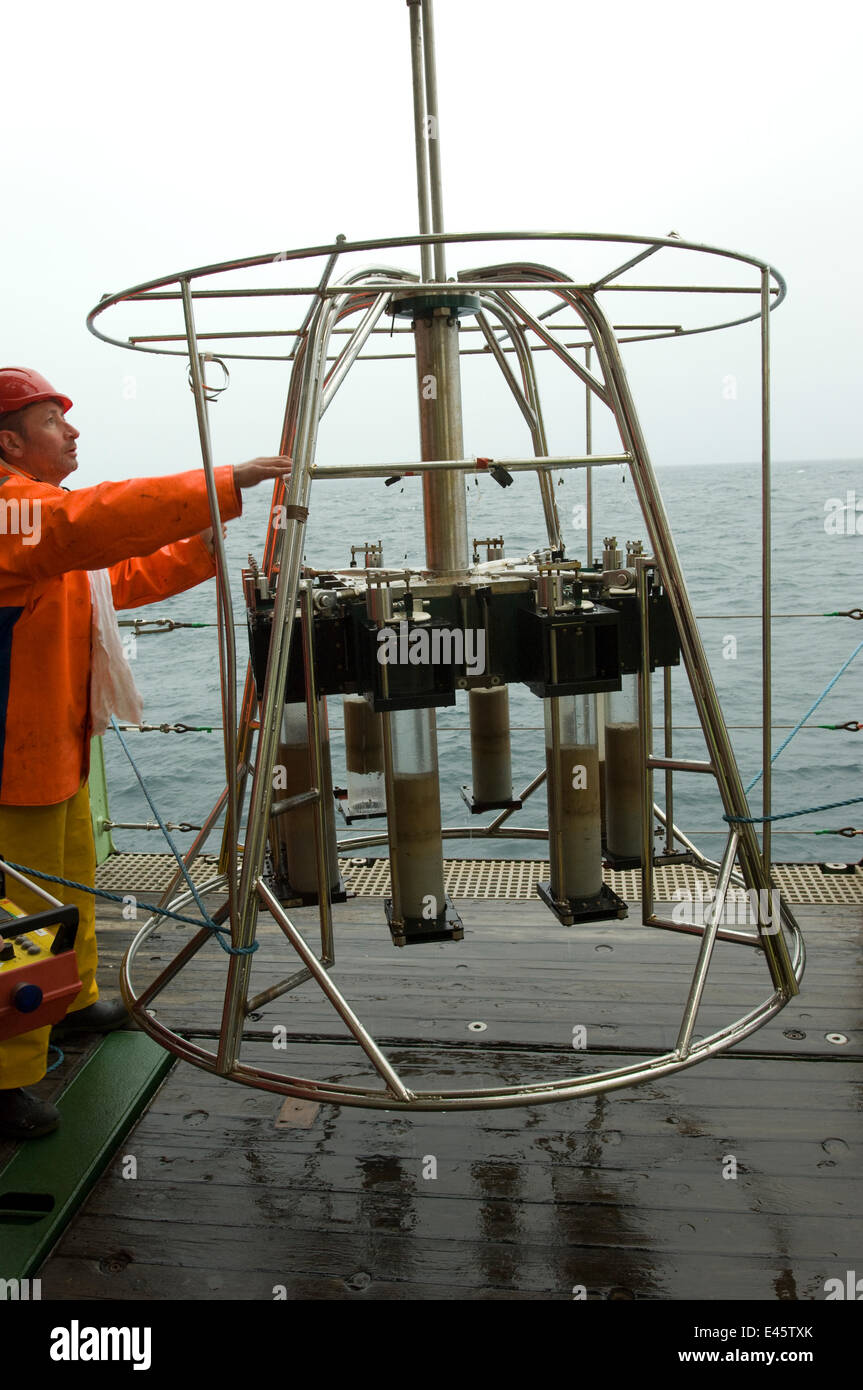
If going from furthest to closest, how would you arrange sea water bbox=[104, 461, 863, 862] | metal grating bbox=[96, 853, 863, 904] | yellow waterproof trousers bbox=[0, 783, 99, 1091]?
sea water bbox=[104, 461, 863, 862] → metal grating bbox=[96, 853, 863, 904] → yellow waterproof trousers bbox=[0, 783, 99, 1091]

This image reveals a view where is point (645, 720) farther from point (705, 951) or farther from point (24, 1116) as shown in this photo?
point (24, 1116)

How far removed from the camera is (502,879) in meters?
3.90

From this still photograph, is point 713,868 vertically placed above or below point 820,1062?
above

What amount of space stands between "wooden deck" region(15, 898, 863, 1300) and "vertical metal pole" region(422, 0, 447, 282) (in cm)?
189

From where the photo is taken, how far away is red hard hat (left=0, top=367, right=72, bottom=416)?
2.70 metres

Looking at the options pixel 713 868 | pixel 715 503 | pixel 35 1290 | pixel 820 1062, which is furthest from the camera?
pixel 715 503

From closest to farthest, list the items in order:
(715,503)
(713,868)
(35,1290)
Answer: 1. (35,1290)
2. (713,868)
3. (715,503)

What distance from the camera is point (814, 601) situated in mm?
16062

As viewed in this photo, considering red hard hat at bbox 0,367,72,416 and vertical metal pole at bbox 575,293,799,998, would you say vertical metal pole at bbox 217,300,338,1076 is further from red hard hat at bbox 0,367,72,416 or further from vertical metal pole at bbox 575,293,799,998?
red hard hat at bbox 0,367,72,416

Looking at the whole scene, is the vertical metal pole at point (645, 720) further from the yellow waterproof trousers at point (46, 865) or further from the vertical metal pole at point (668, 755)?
the yellow waterproof trousers at point (46, 865)

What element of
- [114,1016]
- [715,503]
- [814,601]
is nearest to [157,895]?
[114,1016]

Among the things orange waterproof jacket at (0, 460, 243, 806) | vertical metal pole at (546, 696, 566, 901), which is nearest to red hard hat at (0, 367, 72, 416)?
orange waterproof jacket at (0, 460, 243, 806)

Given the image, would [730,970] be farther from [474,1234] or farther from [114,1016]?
[114,1016]
